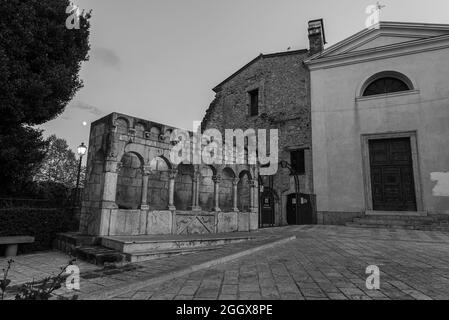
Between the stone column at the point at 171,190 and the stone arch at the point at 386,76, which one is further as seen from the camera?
the stone arch at the point at 386,76

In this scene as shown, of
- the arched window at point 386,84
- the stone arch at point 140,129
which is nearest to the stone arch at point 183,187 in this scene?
the stone arch at point 140,129

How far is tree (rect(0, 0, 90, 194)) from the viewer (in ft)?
30.0

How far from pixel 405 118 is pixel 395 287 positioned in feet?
43.0

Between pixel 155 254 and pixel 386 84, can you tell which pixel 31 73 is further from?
pixel 386 84

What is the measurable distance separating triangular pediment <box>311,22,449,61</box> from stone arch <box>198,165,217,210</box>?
441 inches

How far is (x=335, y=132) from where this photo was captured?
51.2 feet

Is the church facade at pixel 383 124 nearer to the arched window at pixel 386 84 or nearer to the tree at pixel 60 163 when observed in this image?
the arched window at pixel 386 84

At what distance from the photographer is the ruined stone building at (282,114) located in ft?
53.0

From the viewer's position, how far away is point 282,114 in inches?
709

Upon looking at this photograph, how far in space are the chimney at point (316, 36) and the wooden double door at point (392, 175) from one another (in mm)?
6816

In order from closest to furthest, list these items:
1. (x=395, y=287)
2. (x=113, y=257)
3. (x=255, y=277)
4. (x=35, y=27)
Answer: (x=395, y=287) < (x=255, y=277) < (x=113, y=257) < (x=35, y=27)

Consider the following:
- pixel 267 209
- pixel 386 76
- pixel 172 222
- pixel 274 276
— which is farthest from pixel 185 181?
pixel 386 76

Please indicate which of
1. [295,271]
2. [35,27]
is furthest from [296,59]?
[295,271]

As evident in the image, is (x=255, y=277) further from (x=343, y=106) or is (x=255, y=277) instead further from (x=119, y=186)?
(x=343, y=106)
